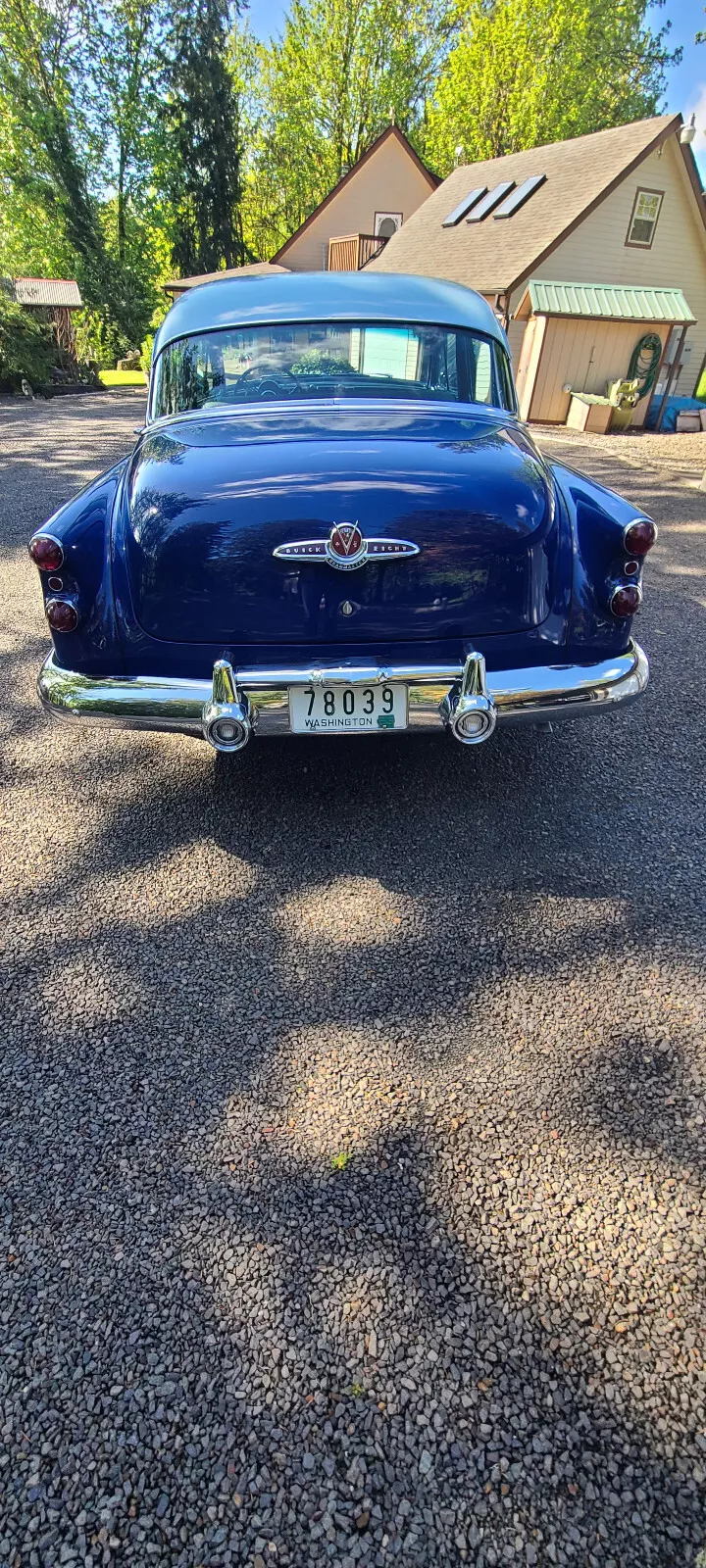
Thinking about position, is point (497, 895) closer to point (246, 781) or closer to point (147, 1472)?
point (246, 781)

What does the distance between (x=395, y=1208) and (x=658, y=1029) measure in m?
0.89

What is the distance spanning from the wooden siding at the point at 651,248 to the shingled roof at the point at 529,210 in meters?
0.30

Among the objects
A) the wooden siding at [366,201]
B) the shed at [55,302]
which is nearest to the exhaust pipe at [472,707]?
the shed at [55,302]

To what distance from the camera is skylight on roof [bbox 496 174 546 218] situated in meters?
19.0

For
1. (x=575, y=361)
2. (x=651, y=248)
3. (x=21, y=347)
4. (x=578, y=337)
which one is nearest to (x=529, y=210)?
(x=651, y=248)

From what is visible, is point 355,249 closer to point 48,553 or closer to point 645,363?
point 645,363

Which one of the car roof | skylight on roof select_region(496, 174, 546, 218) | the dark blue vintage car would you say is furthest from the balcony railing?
the dark blue vintage car

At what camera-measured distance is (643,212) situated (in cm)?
1798

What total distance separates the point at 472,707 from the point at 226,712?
768 millimetres

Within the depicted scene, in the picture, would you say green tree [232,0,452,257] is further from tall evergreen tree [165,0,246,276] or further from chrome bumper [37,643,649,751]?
chrome bumper [37,643,649,751]

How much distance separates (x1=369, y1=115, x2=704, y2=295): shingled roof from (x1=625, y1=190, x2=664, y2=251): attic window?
2.61 feet

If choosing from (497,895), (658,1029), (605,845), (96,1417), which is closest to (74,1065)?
(96,1417)

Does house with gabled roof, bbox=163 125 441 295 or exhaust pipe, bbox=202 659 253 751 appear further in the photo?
house with gabled roof, bbox=163 125 441 295

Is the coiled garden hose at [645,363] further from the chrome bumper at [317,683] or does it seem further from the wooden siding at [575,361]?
the chrome bumper at [317,683]
